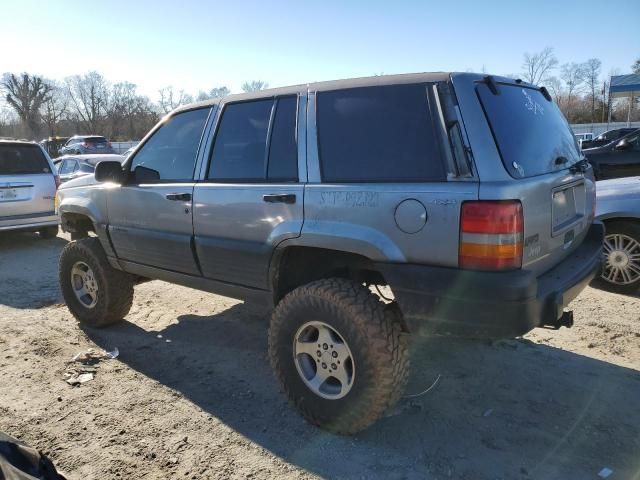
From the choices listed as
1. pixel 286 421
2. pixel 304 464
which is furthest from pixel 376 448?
pixel 286 421

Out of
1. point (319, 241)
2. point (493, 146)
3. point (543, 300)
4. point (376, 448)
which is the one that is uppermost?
point (493, 146)

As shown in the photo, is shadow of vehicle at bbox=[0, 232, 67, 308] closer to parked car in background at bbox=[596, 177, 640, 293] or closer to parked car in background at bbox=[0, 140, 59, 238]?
parked car in background at bbox=[0, 140, 59, 238]

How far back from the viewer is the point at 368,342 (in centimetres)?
264

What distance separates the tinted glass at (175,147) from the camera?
12.1ft

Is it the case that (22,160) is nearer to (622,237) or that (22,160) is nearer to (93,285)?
(93,285)

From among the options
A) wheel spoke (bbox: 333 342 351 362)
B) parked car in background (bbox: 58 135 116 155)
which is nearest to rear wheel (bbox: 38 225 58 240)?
wheel spoke (bbox: 333 342 351 362)

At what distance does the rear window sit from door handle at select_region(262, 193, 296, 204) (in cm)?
728

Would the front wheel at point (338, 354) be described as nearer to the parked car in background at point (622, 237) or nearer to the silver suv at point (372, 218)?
the silver suv at point (372, 218)

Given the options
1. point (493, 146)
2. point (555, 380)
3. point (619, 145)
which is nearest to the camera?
point (493, 146)

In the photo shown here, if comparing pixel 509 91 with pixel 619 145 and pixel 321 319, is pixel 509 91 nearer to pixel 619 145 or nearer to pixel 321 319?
pixel 321 319

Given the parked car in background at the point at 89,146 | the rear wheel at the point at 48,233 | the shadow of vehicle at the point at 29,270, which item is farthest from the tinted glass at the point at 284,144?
the parked car in background at the point at 89,146

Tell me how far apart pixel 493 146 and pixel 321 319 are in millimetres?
1328

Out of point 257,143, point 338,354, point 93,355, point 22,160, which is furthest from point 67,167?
point 338,354

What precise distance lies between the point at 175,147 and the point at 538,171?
266 cm
